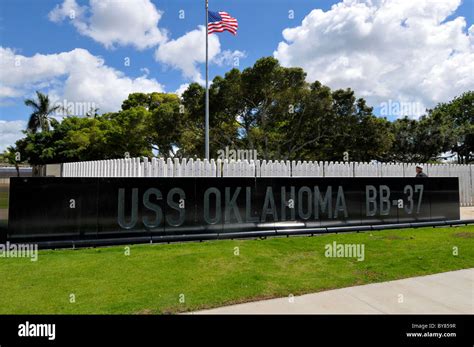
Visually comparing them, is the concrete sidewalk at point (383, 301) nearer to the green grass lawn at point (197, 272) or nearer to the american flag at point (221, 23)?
the green grass lawn at point (197, 272)

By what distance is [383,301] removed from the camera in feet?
15.1

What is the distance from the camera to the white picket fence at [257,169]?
11.1 meters

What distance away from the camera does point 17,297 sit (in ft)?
14.7

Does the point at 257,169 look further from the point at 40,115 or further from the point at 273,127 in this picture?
the point at 40,115

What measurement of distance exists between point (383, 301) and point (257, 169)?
852 cm

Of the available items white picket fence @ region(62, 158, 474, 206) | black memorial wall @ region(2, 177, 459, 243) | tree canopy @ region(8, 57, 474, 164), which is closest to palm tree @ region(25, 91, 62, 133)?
tree canopy @ region(8, 57, 474, 164)

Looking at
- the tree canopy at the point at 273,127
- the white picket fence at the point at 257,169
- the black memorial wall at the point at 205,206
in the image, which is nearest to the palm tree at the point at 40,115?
the tree canopy at the point at 273,127

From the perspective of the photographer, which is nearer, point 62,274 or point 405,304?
point 405,304

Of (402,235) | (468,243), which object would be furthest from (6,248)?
(468,243)

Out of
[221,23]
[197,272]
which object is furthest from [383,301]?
[221,23]

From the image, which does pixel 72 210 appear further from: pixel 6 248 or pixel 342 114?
pixel 342 114
